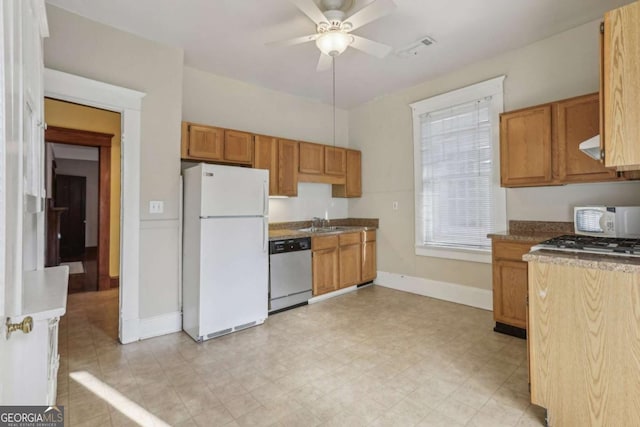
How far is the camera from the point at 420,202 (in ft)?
13.6

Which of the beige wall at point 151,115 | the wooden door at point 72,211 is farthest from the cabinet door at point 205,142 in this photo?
the wooden door at point 72,211

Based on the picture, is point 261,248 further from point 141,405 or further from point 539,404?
point 539,404

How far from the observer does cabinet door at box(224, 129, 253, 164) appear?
11.4 feet

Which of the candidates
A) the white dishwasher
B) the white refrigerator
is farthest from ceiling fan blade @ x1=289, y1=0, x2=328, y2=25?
the white dishwasher

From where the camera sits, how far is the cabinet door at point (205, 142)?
10.6 ft

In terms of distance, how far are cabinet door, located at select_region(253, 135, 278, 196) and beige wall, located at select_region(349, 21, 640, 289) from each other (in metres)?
1.65

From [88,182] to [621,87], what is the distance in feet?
35.5

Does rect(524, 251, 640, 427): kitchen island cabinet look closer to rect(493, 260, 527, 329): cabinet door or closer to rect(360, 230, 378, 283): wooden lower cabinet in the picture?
rect(493, 260, 527, 329): cabinet door

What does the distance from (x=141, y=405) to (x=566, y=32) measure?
4.69 metres

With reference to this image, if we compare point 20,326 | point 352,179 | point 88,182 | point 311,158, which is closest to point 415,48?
point 311,158

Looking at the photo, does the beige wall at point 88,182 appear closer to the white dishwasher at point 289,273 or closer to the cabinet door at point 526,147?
the white dishwasher at point 289,273

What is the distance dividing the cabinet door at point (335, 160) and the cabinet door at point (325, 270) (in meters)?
1.22

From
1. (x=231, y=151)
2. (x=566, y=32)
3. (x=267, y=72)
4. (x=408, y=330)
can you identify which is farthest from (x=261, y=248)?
(x=566, y=32)

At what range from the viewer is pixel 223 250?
2.88 meters
